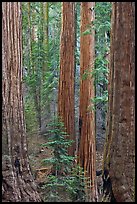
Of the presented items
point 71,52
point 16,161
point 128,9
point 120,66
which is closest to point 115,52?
point 120,66

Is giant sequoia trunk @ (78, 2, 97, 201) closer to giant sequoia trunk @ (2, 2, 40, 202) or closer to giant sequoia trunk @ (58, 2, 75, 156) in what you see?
giant sequoia trunk @ (58, 2, 75, 156)

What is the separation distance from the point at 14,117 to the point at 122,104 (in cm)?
193

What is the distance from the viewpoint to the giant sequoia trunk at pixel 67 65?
11.2m

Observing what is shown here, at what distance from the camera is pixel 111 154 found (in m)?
3.86

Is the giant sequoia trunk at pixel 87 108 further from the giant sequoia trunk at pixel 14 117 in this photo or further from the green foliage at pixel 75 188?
the giant sequoia trunk at pixel 14 117

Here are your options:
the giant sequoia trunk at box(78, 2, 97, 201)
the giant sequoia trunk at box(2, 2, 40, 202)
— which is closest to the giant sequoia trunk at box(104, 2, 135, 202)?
the giant sequoia trunk at box(2, 2, 40, 202)

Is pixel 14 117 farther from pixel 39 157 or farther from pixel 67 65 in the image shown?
pixel 39 157

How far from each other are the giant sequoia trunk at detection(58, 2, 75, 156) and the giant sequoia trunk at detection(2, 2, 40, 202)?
5.91 m

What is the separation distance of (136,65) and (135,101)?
39 cm

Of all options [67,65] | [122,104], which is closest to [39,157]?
[67,65]

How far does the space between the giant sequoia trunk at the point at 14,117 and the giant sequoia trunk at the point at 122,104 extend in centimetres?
144

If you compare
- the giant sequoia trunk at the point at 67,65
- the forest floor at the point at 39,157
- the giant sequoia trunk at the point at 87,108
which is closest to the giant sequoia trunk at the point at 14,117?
the giant sequoia trunk at the point at 87,108

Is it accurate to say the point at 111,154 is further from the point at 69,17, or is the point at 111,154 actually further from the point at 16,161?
the point at 69,17

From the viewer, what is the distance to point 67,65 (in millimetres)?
11258
